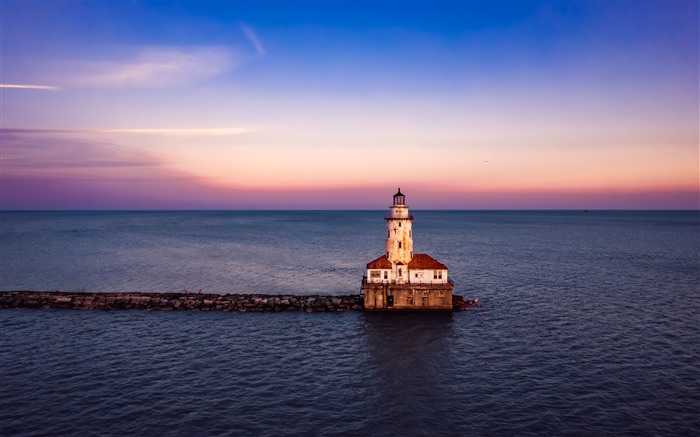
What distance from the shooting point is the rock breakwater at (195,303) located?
174 feet

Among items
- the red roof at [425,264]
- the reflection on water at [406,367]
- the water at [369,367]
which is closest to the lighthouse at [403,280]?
the red roof at [425,264]

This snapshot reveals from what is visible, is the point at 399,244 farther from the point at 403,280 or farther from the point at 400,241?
the point at 403,280

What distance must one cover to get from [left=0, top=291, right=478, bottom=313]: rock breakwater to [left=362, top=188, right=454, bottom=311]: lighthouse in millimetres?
2842

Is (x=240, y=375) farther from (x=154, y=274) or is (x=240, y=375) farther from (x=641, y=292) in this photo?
(x=641, y=292)

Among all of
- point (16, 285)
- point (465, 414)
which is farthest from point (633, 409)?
point (16, 285)

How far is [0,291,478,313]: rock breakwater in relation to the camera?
53062mm

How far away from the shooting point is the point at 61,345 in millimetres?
40812

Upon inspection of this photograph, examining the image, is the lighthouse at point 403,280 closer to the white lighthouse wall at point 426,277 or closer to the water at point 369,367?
the white lighthouse wall at point 426,277

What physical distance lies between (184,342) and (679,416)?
40603 millimetres

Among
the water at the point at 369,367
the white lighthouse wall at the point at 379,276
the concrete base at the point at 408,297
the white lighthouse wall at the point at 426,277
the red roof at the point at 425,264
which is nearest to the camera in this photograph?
the water at the point at 369,367

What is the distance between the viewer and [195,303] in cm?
5366

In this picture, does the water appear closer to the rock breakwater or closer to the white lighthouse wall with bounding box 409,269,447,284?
the rock breakwater

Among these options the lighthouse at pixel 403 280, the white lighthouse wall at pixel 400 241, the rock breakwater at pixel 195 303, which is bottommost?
the rock breakwater at pixel 195 303

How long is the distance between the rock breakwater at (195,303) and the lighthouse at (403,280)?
9.33 ft
